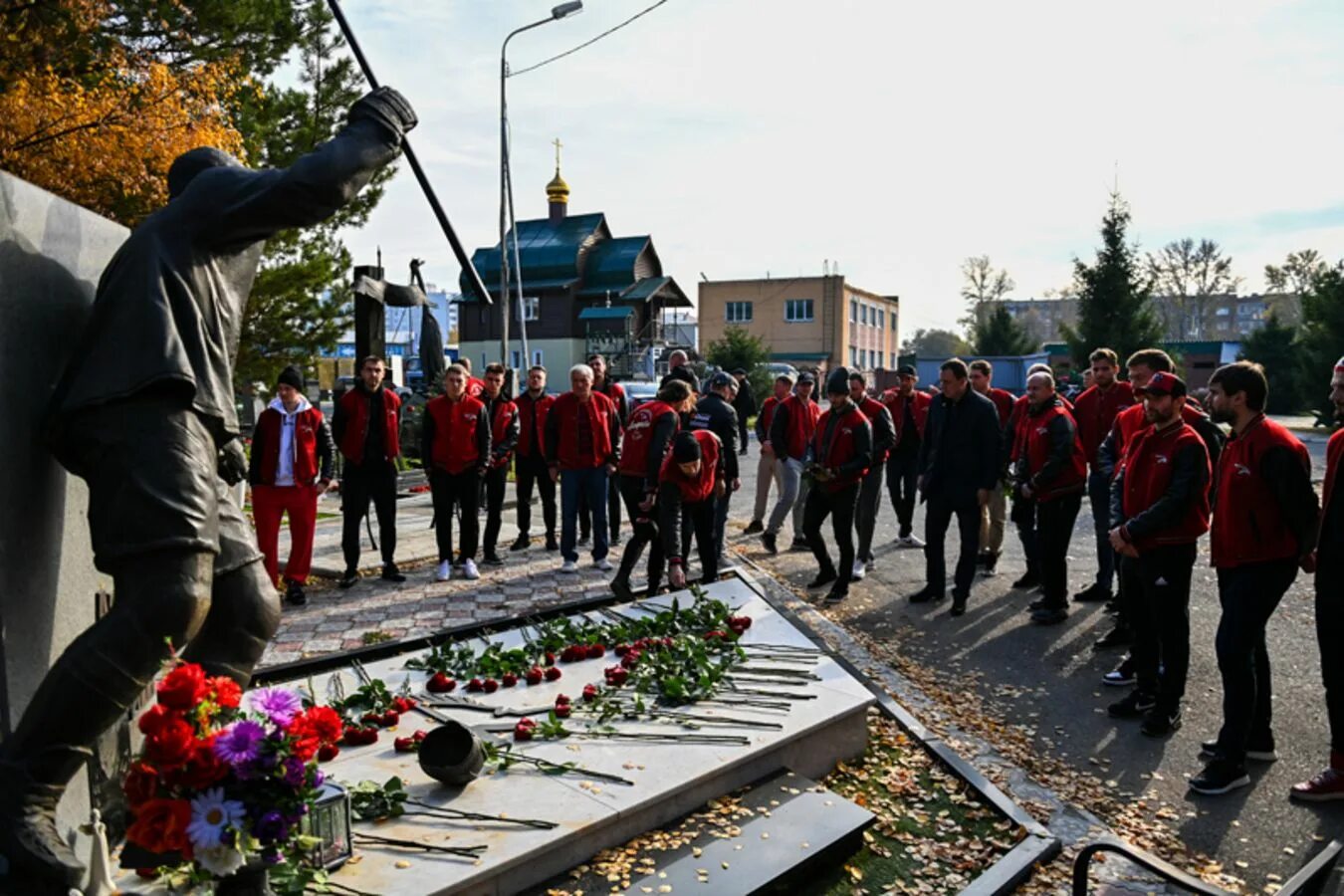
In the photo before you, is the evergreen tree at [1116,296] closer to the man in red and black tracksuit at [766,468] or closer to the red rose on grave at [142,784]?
the man in red and black tracksuit at [766,468]

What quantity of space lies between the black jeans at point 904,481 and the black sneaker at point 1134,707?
5.63 metres

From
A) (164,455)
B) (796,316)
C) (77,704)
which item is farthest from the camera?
(796,316)

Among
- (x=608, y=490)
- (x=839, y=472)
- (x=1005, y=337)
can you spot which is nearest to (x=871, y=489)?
(x=839, y=472)

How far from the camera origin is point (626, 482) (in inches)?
341

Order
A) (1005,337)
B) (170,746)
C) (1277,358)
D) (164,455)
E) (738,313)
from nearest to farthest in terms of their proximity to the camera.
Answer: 1. (170,746)
2. (164,455)
3. (1277,358)
4. (1005,337)
5. (738,313)

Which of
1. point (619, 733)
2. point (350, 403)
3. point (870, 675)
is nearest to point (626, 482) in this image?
→ point (350, 403)

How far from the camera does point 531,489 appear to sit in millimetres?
10727

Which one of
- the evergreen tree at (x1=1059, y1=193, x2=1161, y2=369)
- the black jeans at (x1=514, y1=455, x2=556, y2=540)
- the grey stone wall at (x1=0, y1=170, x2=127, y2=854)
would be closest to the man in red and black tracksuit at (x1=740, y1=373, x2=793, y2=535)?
the black jeans at (x1=514, y1=455, x2=556, y2=540)

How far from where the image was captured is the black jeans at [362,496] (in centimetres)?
851

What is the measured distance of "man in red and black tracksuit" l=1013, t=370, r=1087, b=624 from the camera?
7812 mm

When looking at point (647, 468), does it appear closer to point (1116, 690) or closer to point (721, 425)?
point (721, 425)

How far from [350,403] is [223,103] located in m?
8.82

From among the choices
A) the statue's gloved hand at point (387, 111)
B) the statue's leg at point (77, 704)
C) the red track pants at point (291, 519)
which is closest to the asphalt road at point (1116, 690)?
the statue's leg at point (77, 704)

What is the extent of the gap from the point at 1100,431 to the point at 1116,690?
10.7 ft
